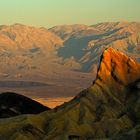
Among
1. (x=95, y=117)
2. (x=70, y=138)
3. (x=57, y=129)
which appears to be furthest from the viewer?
(x=95, y=117)

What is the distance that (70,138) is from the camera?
174 metres

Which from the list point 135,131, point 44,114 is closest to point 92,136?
point 44,114

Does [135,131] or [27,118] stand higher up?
[135,131]

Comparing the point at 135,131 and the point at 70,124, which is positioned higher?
the point at 135,131

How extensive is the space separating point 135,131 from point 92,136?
123 feet

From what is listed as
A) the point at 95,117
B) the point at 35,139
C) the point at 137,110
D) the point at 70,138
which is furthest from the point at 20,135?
the point at 137,110

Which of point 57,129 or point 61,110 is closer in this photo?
point 57,129

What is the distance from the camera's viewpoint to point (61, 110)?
199 metres

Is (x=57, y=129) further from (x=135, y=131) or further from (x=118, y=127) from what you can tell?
(x=135, y=131)

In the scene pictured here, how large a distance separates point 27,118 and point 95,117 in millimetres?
25251

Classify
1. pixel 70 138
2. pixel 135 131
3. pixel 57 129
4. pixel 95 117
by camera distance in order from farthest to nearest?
pixel 95 117 → pixel 57 129 → pixel 70 138 → pixel 135 131

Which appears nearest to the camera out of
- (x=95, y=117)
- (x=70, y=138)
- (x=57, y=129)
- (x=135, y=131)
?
(x=135, y=131)

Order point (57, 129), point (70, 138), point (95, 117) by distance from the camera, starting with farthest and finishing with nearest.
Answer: point (95, 117) < point (57, 129) < point (70, 138)

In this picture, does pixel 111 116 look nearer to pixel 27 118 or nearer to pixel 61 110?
pixel 61 110
